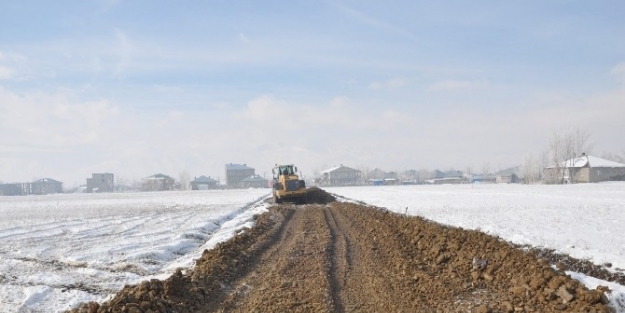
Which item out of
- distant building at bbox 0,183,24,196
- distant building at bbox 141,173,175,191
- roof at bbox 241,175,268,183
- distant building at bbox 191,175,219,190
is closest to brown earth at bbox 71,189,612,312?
roof at bbox 241,175,268,183

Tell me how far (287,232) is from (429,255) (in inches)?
286

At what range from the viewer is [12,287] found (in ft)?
32.1

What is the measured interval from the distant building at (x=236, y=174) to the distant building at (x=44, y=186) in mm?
71097

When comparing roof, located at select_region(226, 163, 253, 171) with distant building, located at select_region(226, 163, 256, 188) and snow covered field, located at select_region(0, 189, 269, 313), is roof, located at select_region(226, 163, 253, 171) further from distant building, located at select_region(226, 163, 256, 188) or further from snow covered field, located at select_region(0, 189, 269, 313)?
snow covered field, located at select_region(0, 189, 269, 313)

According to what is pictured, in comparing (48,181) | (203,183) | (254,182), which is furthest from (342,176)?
(48,181)

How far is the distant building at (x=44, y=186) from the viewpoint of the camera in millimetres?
185875

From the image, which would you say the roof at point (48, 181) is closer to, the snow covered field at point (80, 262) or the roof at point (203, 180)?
the roof at point (203, 180)

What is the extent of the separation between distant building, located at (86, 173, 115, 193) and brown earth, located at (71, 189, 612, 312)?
195 meters

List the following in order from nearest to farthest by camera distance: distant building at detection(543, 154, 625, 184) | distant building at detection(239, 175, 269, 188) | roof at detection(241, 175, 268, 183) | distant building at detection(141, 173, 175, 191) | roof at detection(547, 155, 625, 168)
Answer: distant building at detection(543, 154, 625, 184) < roof at detection(547, 155, 625, 168) < distant building at detection(239, 175, 269, 188) < roof at detection(241, 175, 268, 183) < distant building at detection(141, 173, 175, 191)

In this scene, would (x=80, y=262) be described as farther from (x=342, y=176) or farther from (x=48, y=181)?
(x=48, y=181)

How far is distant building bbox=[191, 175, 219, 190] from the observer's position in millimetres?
174962

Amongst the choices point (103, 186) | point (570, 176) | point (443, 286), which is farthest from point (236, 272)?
point (103, 186)

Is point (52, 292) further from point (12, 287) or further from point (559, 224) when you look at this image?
point (559, 224)

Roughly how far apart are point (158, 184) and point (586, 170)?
136m
